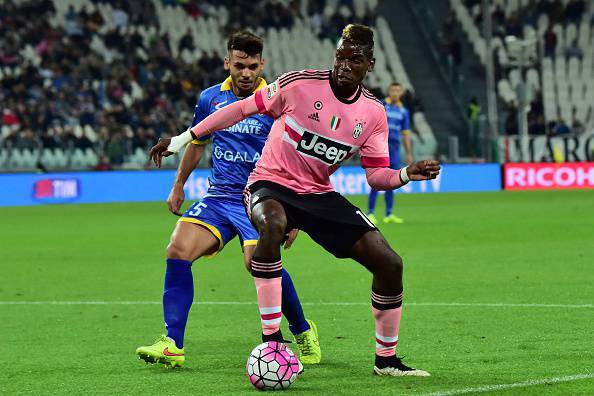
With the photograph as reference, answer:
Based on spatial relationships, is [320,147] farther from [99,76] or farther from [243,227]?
[99,76]

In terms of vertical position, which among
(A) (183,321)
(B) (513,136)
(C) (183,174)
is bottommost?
(B) (513,136)

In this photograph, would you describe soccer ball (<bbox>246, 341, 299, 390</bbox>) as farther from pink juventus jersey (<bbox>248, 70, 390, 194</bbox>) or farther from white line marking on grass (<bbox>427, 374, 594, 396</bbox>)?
pink juventus jersey (<bbox>248, 70, 390, 194</bbox>)

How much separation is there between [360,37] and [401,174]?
0.83 meters

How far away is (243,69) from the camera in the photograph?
7762 millimetres

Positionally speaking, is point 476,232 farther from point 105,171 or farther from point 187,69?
point 187,69

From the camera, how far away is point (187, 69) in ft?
112

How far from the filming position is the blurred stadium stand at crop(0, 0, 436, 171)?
1118 inches

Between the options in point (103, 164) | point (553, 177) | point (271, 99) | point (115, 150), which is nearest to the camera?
point (271, 99)

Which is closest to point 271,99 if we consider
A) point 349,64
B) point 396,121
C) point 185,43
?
point 349,64

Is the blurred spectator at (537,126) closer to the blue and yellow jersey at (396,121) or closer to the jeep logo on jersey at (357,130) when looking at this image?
the blue and yellow jersey at (396,121)

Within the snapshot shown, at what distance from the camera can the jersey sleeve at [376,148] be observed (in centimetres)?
703

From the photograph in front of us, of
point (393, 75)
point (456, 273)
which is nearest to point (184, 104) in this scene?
point (393, 75)

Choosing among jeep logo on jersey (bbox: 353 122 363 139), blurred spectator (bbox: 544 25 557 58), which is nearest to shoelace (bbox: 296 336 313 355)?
jeep logo on jersey (bbox: 353 122 363 139)

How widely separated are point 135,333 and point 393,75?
29.1 meters
